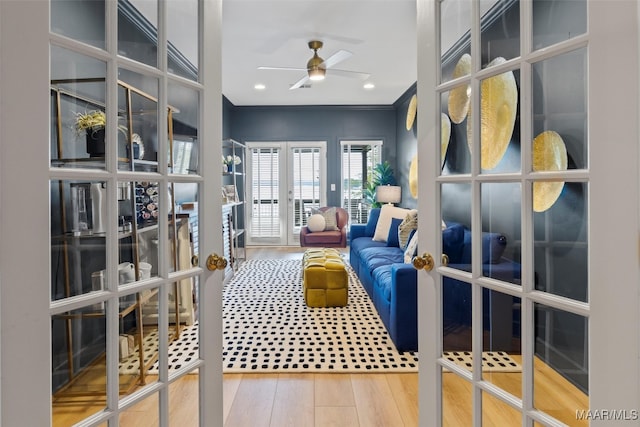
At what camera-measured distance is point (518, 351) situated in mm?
1035

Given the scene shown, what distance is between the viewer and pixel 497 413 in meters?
1.10

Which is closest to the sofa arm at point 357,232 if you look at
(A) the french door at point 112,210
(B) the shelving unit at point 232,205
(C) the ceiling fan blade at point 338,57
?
(B) the shelving unit at point 232,205

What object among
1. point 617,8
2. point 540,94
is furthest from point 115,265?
point 617,8

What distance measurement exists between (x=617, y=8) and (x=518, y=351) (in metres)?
0.92

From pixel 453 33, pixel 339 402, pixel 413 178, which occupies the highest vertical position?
pixel 453 33

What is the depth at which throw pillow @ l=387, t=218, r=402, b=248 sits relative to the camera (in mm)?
4418

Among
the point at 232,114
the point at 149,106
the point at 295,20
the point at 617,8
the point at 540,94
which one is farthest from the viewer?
the point at 232,114

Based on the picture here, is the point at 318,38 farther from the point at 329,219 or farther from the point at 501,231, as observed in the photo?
the point at 329,219

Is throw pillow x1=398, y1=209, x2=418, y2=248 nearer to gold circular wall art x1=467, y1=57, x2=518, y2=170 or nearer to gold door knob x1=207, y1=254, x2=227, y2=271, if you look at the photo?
gold circular wall art x1=467, y1=57, x2=518, y2=170

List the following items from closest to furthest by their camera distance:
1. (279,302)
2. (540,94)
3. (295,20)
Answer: (540,94) < (295,20) < (279,302)

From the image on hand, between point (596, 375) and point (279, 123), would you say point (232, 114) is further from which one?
point (596, 375)

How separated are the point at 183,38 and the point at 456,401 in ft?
5.18

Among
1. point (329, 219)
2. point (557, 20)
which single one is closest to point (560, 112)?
point (557, 20)

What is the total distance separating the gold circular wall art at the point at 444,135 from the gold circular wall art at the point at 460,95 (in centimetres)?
2
